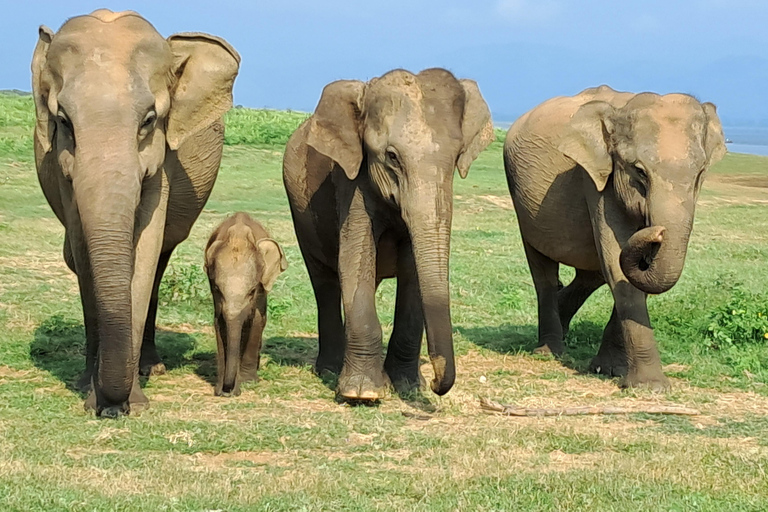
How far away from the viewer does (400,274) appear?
964 cm

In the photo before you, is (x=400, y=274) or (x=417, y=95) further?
(x=400, y=274)

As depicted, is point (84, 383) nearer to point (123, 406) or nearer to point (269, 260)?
point (123, 406)

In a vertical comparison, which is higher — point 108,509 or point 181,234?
point 181,234

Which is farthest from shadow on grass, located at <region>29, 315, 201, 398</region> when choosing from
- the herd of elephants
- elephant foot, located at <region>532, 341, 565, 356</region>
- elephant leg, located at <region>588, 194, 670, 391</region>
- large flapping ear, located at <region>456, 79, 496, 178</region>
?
elephant leg, located at <region>588, 194, 670, 391</region>

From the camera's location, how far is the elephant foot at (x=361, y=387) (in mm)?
8938

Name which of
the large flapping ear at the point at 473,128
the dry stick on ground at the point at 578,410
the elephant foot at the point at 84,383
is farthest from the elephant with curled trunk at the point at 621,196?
the elephant foot at the point at 84,383

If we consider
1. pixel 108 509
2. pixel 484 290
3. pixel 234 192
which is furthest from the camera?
pixel 234 192

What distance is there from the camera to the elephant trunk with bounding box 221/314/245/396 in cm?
918

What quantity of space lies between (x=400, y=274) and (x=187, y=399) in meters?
1.93

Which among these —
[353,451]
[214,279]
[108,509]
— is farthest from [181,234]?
[108,509]

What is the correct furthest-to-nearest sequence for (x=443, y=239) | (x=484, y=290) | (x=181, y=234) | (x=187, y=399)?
(x=484, y=290)
(x=181, y=234)
(x=187, y=399)
(x=443, y=239)

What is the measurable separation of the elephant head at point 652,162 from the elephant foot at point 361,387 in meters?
2.19

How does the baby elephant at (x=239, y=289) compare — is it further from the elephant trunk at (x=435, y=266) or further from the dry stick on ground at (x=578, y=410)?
the dry stick on ground at (x=578, y=410)

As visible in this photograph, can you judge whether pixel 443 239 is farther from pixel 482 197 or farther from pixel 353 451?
pixel 482 197
